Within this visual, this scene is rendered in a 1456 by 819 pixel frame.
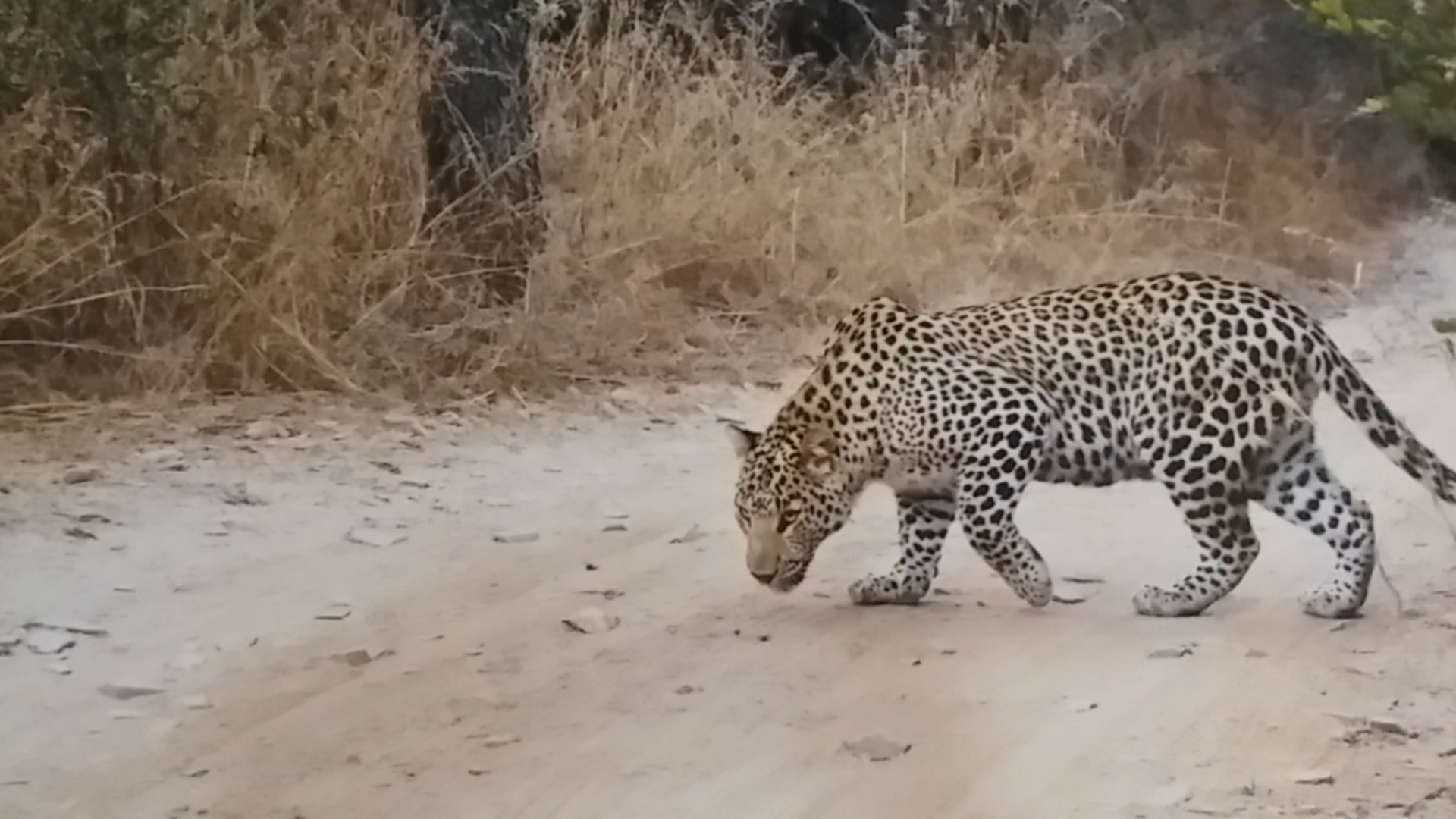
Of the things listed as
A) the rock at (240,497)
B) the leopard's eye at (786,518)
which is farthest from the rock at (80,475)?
the leopard's eye at (786,518)

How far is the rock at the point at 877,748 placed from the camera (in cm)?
128

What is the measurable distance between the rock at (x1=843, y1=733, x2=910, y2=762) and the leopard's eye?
11.8 inches

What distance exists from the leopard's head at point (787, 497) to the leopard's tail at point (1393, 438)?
458 mm

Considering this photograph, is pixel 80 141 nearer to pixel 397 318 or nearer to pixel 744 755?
pixel 397 318

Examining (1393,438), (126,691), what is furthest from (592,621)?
(1393,438)

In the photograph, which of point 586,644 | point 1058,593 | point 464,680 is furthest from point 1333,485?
point 464,680

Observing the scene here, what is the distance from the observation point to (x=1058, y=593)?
5.03 ft

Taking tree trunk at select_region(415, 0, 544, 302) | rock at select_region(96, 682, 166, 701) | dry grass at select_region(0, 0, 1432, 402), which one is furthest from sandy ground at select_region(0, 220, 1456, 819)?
tree trunk at select_region(415, 0, 544, 302)

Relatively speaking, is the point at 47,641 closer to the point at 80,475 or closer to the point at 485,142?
the point at 80,475

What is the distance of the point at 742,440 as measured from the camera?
162 centimetres

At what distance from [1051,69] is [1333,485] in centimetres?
53

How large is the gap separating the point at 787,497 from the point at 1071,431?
27 centimetres

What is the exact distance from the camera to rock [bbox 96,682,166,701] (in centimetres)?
129

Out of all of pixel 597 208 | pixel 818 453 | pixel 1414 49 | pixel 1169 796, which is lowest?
pixel 1169 796
